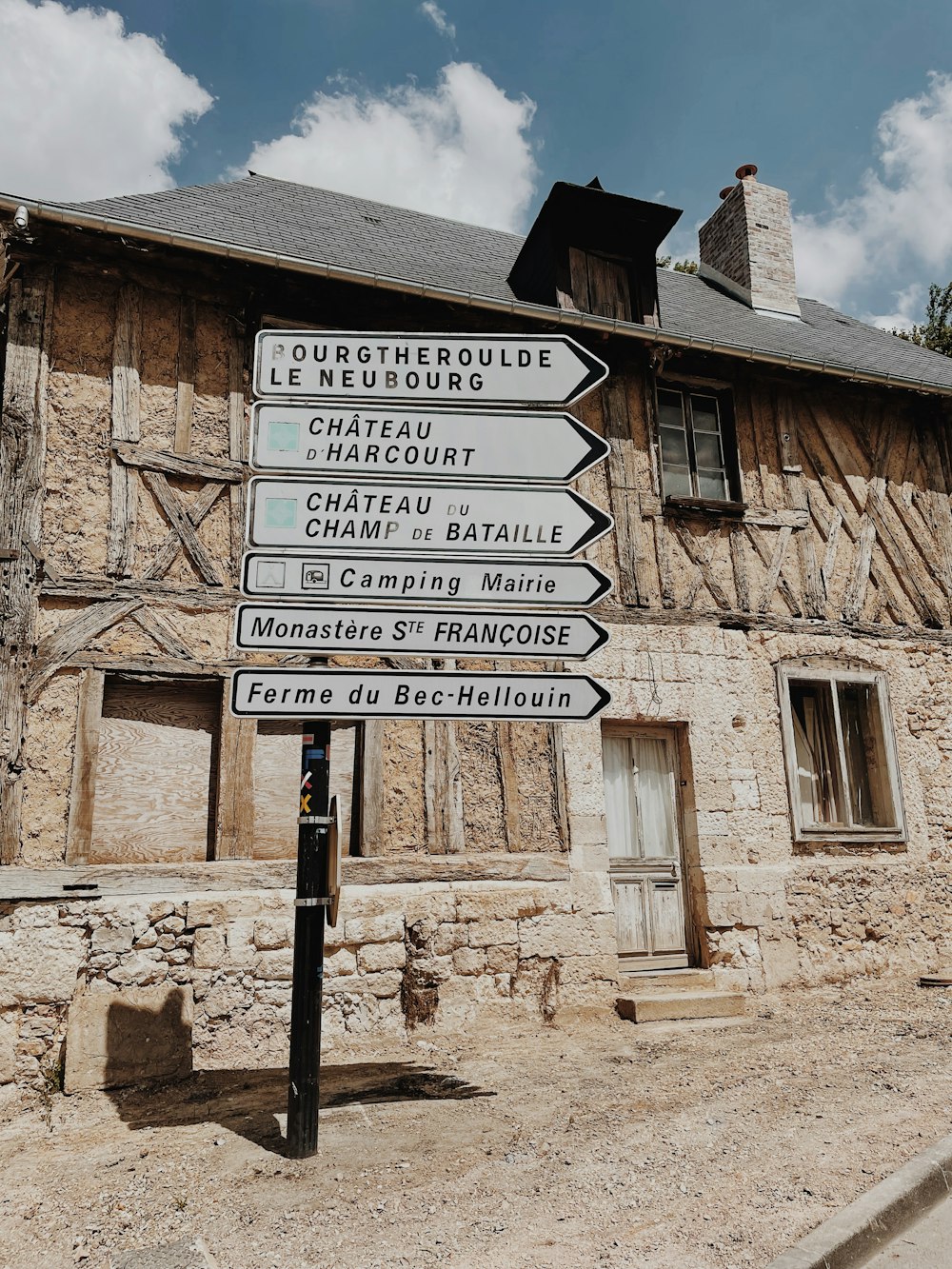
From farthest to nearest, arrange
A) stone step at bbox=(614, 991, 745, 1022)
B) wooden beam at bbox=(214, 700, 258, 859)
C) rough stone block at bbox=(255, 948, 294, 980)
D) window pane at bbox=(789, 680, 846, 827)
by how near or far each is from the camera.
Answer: window pane at bbox=(789, 680, 846, 827) < stone step at bbox=(614, 991, 745, 1022) < wooden beam at bbox=(214, 700, 258, 859) < rough stone block at bbox=(255, 948, 294, 980)

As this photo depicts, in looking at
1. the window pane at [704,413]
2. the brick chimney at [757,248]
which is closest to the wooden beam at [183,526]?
the window pane at [704,413]

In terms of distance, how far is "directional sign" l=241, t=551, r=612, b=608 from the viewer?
371 centimetres

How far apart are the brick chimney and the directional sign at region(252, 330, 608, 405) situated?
7129 millimetres

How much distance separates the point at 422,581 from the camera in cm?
384

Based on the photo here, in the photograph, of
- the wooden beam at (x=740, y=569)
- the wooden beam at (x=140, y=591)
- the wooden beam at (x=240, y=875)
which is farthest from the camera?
the wooden beam at (x=740, y=569)

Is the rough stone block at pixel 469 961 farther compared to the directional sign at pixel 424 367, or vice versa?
the rough stone block at pixel 469 961

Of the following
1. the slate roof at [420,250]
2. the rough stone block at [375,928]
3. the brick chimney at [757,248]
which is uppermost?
the brick chimney at [757,248]

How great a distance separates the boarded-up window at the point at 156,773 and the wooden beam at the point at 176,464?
1441mm

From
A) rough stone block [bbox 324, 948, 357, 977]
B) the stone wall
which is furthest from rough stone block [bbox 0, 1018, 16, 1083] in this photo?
rough stone block [bbox 324, 948, 357, 977]

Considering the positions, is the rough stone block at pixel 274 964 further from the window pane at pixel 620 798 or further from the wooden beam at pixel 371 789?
the window pane at pixel 620 798

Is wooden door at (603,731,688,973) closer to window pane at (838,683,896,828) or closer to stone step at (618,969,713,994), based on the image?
stone step at (618,969,713,994)

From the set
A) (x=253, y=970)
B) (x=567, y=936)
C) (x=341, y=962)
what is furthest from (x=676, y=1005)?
(x=253, y=970)

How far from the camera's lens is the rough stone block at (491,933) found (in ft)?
20.2

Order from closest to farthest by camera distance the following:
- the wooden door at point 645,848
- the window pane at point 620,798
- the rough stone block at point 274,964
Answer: the rough stone block at point 274,964
the wooden door at point 645,848
the window pane at point 620,798
